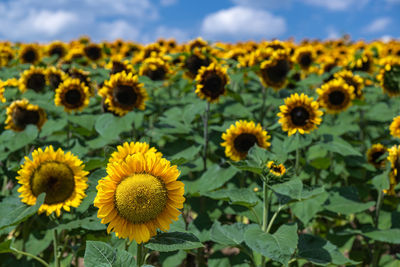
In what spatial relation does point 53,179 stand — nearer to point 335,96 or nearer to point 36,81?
point 36,81

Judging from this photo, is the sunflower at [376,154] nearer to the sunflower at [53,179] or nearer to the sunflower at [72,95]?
the sunflower at [53,179]

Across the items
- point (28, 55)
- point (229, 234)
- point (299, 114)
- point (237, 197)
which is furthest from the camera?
point (28, 55)

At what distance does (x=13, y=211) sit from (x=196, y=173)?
214cm

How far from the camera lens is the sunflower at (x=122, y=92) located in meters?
3.36

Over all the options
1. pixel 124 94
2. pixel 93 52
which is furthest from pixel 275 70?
pixel 93 52

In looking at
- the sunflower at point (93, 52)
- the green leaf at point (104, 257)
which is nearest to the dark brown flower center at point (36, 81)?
the sunflower at point (93, 52)

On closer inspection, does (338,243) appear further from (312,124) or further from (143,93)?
(143,93)

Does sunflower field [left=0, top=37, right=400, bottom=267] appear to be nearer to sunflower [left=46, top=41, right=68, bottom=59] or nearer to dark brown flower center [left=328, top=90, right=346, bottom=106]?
dark brown flower center [left=328, top=90, right=346, bottom=106]

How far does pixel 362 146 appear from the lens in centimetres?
440

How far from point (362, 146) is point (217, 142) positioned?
1.98 meters

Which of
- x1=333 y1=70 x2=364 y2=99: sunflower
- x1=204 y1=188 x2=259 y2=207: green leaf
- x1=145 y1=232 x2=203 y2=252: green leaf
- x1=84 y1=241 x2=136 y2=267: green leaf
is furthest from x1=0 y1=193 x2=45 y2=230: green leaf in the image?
x1=333 y1=70 x2=364 y2=99: sunflower

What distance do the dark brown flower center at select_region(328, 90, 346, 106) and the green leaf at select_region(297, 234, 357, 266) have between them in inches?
59.8

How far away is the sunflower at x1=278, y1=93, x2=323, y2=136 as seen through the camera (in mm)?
3000

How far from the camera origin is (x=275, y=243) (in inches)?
84.3
